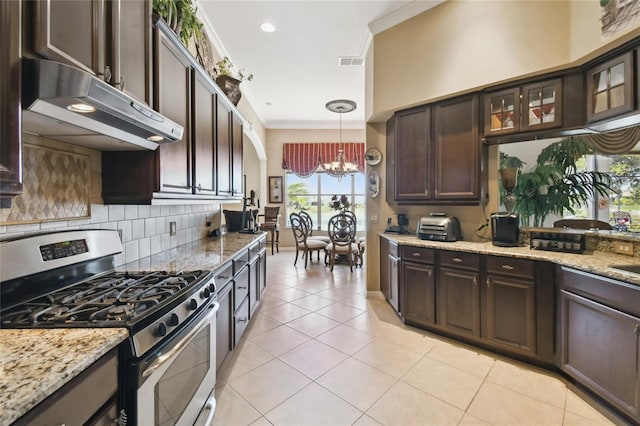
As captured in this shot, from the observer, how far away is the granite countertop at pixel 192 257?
6.10 feet

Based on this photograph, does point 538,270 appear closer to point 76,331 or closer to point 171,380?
point 171,380

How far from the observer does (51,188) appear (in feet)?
4.75

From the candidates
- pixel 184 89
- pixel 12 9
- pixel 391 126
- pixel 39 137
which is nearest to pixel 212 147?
pixel 184 89

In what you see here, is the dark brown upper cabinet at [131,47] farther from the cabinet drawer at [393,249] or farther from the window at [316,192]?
the window at [316,192]

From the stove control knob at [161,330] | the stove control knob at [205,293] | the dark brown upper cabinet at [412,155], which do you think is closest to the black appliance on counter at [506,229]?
the dark brown upper cabinet at [412,155]

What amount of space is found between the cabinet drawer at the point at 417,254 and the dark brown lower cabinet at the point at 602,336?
1026 millimetres

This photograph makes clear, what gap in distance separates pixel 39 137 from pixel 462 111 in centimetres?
336

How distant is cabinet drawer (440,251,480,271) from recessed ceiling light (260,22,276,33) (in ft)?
10.7

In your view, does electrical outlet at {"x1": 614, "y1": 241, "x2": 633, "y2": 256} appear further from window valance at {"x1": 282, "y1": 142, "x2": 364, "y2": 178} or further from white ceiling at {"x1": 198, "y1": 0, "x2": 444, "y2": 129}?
window valance at {"x1": 282, "y1": 142, "x2": 364, "y2": 178}

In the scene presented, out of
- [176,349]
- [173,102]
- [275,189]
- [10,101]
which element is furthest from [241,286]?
[275,189]

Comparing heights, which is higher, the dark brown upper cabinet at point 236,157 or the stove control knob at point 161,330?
the dark brown upper cabinet at point 236,157

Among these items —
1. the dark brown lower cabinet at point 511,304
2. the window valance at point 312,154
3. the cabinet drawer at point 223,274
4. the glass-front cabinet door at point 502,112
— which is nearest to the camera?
the cabinet drawer at point 223,274

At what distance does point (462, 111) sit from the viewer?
119 inches

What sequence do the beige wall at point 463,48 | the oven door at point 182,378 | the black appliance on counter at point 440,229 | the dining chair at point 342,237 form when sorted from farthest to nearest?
the dining chair at point 342,237 < the black appliance on counter at point 440,229 < the beige wall at point 463,48 < the oven door at point 182,378
